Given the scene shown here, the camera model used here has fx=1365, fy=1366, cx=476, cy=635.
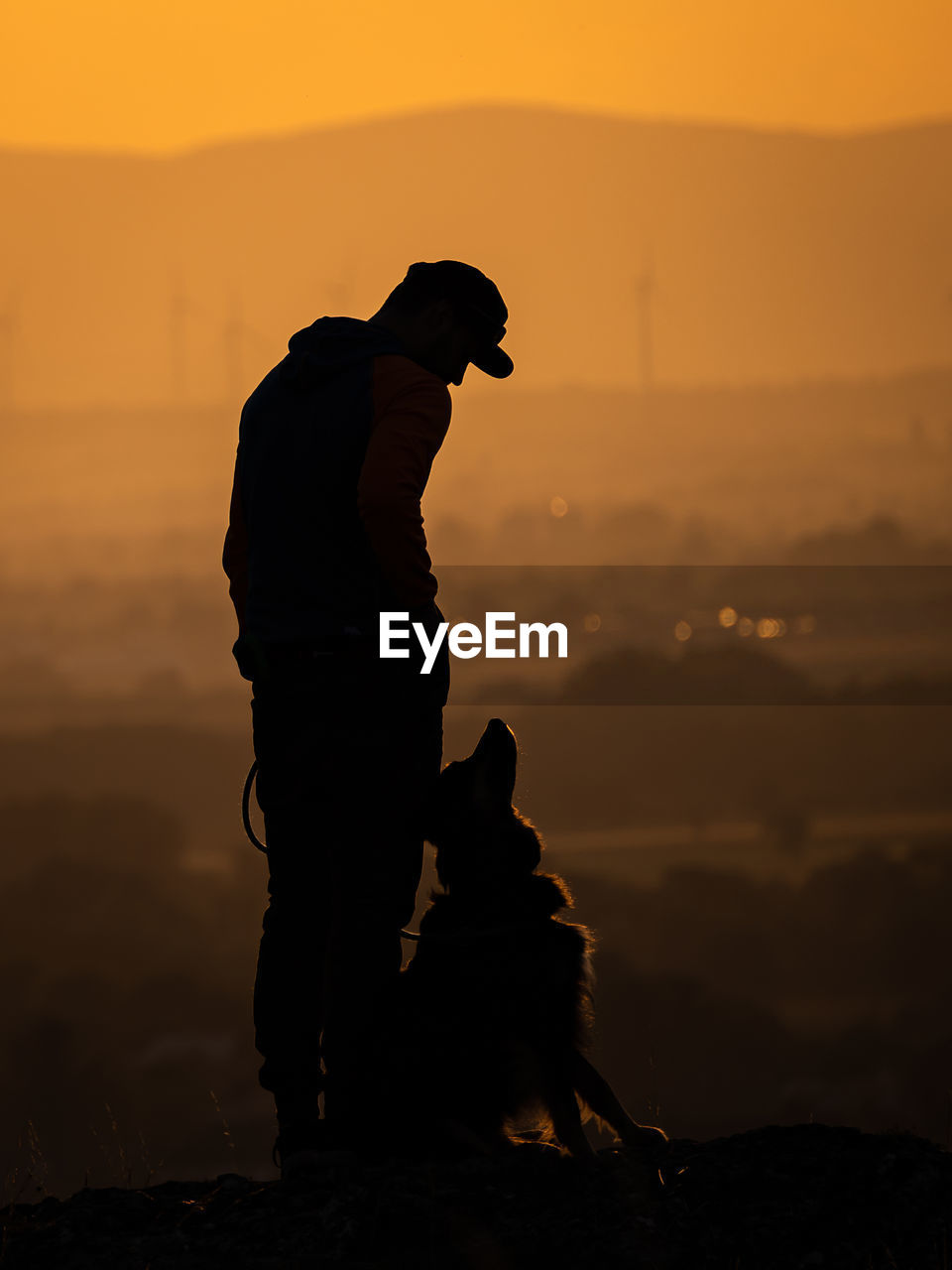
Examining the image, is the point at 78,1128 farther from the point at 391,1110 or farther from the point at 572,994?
the point at 572,994

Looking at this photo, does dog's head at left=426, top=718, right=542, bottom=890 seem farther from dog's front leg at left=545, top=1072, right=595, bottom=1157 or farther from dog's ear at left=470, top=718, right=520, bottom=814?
dog's front leg at left=545, top=1072, right=595, bottom=1157

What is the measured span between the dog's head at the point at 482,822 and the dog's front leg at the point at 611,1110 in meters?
0.60

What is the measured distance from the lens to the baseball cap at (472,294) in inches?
163

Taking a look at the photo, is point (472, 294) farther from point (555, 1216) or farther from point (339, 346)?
point (555, 1216)

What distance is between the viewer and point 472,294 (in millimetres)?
4172

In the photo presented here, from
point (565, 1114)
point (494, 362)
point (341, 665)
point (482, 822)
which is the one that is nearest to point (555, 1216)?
point (565, 1114)

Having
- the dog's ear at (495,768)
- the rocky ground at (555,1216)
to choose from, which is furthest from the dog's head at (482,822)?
the rocky ground at (555,1216)

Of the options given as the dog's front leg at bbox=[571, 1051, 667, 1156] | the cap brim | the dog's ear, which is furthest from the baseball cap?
the dog's front leg at bbox=[571, 1051, 667, 1156]

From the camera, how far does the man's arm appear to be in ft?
12.5

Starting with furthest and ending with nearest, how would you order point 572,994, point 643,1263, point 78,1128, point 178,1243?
point 78,1128, point 572,994, point 178,1243, point 643,1263

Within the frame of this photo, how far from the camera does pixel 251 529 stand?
13.9 feet

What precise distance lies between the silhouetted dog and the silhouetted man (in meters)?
0.11

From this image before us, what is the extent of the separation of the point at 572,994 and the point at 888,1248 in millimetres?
1068

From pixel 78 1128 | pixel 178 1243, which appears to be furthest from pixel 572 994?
pixel 78 1128
